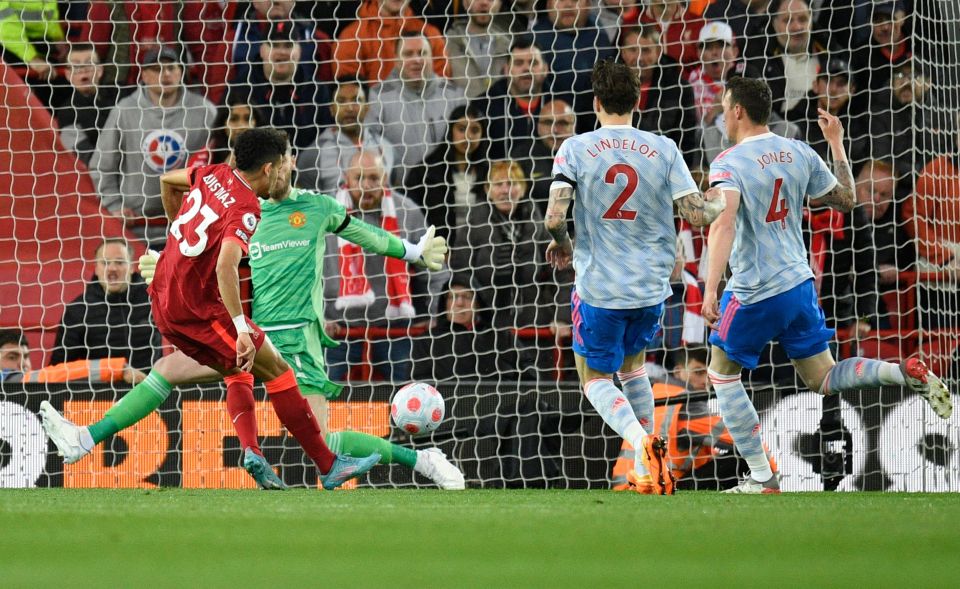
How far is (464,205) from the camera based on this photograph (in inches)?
378

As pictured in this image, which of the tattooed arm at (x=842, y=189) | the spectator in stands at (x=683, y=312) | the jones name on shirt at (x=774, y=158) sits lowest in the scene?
the spectator in stands at (x=683, y=312)

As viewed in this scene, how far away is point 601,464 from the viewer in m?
7.57

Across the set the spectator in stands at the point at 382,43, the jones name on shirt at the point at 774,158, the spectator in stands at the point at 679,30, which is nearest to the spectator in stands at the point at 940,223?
the spectator in stands at the point at 679,30

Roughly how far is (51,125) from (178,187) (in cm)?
436

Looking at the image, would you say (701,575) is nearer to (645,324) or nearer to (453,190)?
(645,324)

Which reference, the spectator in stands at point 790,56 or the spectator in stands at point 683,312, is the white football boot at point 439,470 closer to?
the spectator in stands at point 683,312

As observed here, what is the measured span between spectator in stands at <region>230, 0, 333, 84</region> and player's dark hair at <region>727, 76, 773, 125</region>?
4703 mm

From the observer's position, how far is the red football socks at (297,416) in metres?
6.09

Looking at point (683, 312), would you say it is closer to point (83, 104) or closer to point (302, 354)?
point (302, 354)

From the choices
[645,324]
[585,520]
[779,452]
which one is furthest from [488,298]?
[585,520]

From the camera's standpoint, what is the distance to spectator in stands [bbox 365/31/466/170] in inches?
389

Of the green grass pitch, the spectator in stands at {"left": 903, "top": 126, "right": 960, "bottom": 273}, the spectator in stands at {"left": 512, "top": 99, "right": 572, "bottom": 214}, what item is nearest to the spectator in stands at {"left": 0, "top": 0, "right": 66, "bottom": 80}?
the spectator in stands at {"left": 512, "top": 99, "right": 572, "bottom": 214}

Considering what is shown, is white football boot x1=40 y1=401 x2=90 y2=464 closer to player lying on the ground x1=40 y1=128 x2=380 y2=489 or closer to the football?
player lying on the ground x1=40 y1=128 x2=380 y2=489

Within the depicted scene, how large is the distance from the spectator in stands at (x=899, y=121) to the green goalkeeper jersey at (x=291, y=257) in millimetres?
3867
